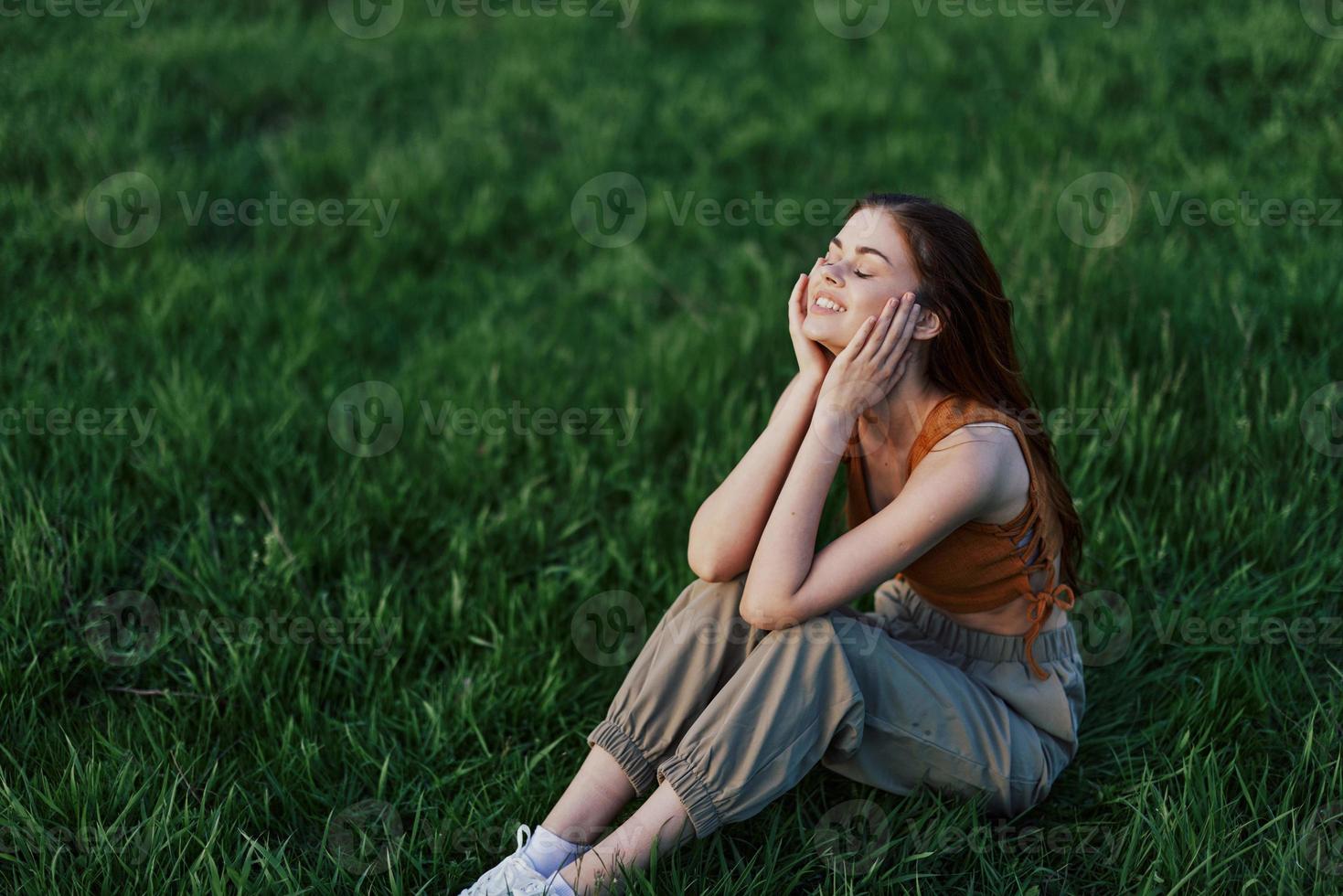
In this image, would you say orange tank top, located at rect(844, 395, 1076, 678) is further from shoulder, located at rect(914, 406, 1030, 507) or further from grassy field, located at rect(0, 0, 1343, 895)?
grassy field, located at rect(0, 0, 1343, 895)

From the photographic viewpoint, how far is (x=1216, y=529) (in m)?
2.89

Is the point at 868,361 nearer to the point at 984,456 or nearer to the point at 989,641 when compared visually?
the point at 984,456

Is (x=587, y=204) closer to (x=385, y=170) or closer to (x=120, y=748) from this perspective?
(x=385, y=170)

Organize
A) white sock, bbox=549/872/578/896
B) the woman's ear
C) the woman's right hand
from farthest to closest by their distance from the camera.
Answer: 1. the woman's right hand
2. the woman's ear
3. white sock, bbox=549/872/578/896

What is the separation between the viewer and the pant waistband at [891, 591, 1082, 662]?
2.34m

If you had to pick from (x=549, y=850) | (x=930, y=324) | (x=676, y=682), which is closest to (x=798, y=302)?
(x=930, y=324)

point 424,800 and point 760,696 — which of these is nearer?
point 760,696

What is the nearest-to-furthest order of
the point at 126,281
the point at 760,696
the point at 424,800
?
the point at 760,696
the point at 424,800
the point at 126,281

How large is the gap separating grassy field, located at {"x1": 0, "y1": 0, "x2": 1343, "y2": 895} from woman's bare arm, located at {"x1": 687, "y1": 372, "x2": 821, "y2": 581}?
0.55 metres

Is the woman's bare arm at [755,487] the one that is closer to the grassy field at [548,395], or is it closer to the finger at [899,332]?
the finger at [899,332]

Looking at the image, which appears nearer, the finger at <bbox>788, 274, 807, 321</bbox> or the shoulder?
the shoulder

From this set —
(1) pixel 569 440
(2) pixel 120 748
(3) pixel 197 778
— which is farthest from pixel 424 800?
(1) pixel 569 440

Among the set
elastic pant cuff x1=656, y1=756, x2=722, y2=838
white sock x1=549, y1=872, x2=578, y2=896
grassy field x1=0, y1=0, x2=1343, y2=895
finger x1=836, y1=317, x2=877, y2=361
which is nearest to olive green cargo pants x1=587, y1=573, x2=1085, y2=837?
elastic pant cuff x1=656, y1=756, x2=722, y2=838

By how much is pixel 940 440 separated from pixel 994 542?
0.78ft
